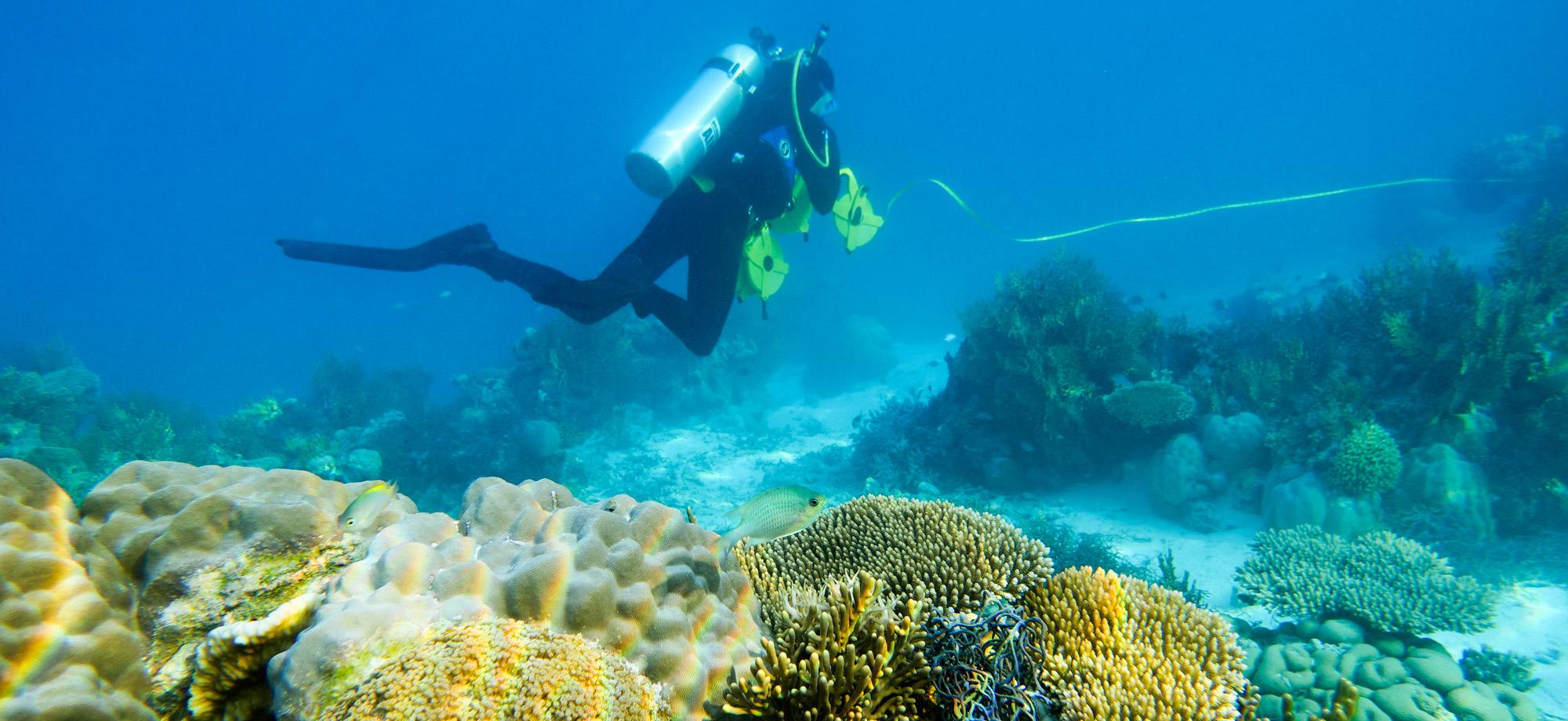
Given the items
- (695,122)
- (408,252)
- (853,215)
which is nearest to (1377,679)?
(853,215)

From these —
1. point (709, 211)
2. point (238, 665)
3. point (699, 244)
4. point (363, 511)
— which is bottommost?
point (238, 665)

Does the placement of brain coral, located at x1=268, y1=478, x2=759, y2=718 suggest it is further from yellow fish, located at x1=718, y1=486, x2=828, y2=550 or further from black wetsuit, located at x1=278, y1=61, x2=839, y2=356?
black wetsuit, located at x1=278, y1=61, x2=839, y2=356

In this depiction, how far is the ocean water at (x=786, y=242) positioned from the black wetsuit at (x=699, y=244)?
4235mm

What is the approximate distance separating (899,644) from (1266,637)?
4461 mm

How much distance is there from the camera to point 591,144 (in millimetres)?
97375

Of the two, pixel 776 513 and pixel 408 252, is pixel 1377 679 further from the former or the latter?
pixel 408 252

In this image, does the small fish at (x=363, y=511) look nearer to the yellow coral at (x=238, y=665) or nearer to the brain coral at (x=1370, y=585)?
the yellow coral at (x=238, y=665)

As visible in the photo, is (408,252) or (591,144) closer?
(408,252)

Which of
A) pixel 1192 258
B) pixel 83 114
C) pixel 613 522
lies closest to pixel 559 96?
pixel 83 114

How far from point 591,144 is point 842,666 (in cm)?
10659

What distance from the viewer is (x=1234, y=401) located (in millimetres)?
8656

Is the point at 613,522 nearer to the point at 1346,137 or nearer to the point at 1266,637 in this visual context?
the point at 1266,637

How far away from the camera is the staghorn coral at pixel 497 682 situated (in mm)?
1877

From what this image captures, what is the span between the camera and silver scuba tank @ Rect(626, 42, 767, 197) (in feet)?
24.1
